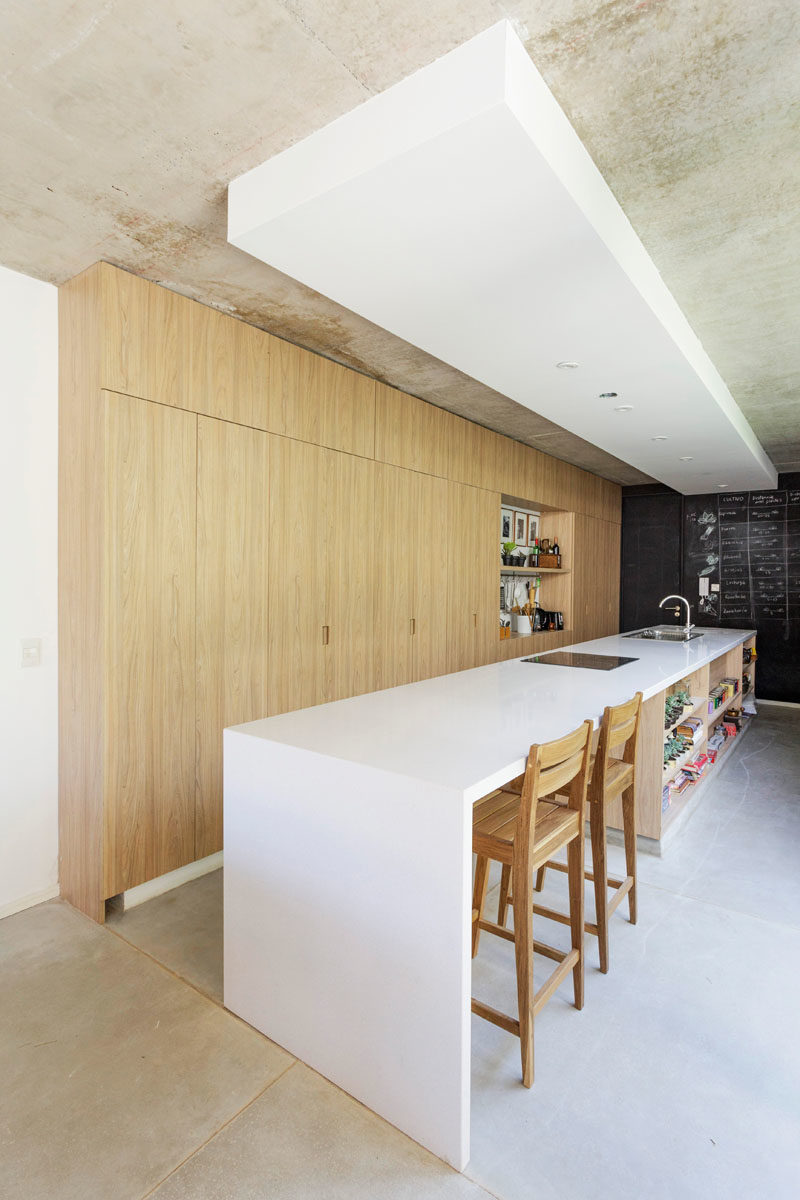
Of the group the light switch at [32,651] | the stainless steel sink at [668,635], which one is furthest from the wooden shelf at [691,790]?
the light switch at [32,651]

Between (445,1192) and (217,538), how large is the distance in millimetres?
2333

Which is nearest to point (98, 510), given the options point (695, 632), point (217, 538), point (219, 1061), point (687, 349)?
point (217, 538)

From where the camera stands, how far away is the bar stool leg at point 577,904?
192 centimetres

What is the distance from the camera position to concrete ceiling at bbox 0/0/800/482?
53.7 inches

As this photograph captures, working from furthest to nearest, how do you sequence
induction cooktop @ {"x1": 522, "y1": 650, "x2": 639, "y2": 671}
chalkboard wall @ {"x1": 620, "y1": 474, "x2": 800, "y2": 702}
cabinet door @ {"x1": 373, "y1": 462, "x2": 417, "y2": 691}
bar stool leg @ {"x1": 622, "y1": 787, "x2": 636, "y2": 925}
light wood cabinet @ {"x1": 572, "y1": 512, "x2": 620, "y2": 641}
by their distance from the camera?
1. chalkboard wall @ {"x1": 620, "y1": 474, "x2": 800, "y2": 702}
2. light wood cabinet @ {"x1": 572, "y1": 512, "x2": 620, "y2": 641}
3. cabinet door @ {"x1": 373, "y1": 462, "x2": 417, "y2": 691}
4. induction cooktop @ {"x1": 522, "y1": 650, "x2": 639, "y2": 671}
5. bar stool leg @ {"x1": 622, "y1": 787, "x2": 636, "y2": 925}

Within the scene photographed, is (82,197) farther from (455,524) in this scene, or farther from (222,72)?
(455,524)

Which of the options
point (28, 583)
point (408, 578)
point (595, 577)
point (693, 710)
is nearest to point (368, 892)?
point (28, 583)

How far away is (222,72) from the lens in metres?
1.52

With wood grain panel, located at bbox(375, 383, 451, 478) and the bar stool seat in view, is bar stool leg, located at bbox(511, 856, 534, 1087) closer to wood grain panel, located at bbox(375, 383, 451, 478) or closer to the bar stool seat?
the bar stool seat

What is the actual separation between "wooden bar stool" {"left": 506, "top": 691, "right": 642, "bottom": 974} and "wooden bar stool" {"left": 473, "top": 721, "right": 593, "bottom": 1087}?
14cm

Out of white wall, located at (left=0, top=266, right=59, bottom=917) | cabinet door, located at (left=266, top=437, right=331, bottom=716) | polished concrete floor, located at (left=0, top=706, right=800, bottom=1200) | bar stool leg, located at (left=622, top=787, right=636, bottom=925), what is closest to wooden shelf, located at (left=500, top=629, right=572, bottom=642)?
cabinet door, located at (left=266, top=437, right=331, bottom=716)

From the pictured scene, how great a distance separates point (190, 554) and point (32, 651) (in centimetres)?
74

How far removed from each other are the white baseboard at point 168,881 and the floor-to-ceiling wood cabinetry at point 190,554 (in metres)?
0.07

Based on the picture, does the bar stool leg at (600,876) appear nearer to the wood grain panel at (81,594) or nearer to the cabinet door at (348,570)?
the cabinet door at (348,570)
